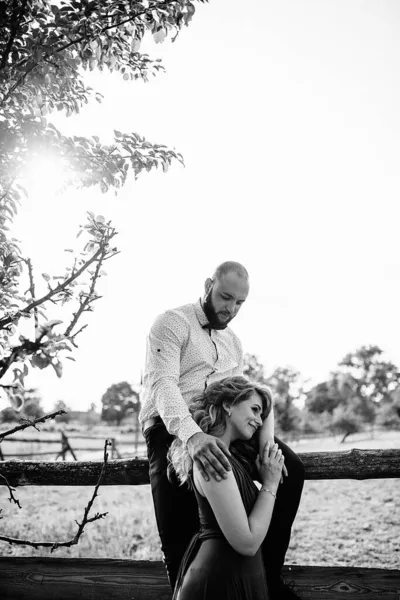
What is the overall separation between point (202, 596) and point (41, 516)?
8.22 m

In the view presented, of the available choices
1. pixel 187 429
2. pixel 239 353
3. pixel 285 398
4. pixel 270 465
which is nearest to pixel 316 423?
pixel 285 398

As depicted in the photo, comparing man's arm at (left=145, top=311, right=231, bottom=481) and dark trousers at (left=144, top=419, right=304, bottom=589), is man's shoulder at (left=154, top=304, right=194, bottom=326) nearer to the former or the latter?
man's arm at (left=145, top=311, right=231, bottom=481)

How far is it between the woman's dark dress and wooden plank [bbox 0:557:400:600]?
1192mm

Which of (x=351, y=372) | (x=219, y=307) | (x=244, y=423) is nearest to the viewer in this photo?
(x=244, y=423)

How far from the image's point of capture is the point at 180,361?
3148mm

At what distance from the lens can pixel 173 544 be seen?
8.59ft

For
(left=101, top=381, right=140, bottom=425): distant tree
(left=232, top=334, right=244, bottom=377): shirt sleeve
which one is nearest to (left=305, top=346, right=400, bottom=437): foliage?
(left=101, top=381, right=140, bottom=425): distant tree

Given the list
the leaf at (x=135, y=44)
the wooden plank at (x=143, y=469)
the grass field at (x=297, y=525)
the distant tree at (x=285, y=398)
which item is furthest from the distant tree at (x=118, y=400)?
the leaf at (x=135, y=44)

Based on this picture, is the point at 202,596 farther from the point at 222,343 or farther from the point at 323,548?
the point at 323,548

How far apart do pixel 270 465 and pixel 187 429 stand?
501mm

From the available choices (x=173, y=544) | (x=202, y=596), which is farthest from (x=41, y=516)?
(x=202, y=596)

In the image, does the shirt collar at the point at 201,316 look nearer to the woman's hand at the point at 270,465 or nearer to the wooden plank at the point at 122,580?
the woman's hand at the point at 270,465

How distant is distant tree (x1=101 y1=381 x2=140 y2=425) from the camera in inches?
3711

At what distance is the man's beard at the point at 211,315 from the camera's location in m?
3.22
